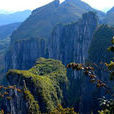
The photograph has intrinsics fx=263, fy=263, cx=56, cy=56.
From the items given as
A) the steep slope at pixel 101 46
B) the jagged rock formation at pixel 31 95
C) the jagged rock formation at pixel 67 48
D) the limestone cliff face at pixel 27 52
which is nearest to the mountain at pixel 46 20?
the limestone cliff face at pixel 27 52

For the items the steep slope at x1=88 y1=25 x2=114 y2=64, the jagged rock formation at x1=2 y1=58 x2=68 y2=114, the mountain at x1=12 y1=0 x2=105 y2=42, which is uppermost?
the mountain at x1=12 y1=0 x2=105 y2=42

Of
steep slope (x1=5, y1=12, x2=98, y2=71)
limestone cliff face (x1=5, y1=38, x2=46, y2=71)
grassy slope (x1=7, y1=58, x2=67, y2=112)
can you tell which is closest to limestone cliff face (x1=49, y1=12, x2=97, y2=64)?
steep slope (x1=5, y1=12, x2=98, y2=71)

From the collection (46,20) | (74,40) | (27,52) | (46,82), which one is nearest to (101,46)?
(46,82)

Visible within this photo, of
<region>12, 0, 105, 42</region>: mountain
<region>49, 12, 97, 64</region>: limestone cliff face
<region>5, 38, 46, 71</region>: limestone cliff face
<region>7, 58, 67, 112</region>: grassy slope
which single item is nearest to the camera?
<region>7, 58, 67, 112</region>: grassy slope

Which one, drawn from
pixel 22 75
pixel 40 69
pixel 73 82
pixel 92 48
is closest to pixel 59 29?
pixel 73 82

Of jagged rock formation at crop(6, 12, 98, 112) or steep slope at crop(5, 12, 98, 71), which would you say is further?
steep slope at crop(5, 12, 98, 71)

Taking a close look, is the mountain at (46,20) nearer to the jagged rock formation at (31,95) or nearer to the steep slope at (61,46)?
the steep slope at (61,46)

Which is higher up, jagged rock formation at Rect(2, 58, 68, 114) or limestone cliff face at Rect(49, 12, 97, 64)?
limestone cliff face at Rect(49, 12, 97, 64)

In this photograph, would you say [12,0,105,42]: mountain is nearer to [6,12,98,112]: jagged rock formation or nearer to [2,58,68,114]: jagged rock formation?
[6,12,98,112]: jagged rock formation

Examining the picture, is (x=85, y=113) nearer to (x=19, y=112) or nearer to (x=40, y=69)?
(x=40, y=69)
